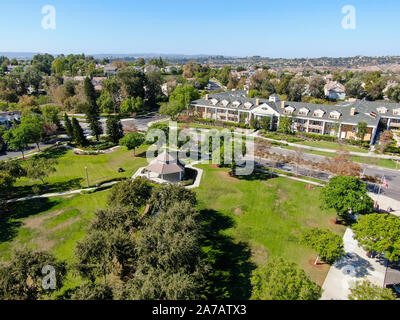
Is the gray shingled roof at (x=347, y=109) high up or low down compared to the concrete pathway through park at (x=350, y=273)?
up

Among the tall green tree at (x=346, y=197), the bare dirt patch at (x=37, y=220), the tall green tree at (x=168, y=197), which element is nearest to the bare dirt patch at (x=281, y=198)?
the tall green tree at (x=346, y=197)

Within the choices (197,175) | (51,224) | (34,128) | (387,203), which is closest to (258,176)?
(197,175)

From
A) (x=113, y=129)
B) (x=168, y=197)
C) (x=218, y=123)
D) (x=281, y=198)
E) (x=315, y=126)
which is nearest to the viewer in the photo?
(x=168, y=197)

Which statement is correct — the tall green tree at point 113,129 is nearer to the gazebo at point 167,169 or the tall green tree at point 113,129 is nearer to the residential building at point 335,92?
Answer: the gazebo at point 167,169

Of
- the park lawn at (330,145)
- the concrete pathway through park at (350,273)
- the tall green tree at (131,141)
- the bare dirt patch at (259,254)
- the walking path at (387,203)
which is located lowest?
the concrete pathway through park at (350,273)

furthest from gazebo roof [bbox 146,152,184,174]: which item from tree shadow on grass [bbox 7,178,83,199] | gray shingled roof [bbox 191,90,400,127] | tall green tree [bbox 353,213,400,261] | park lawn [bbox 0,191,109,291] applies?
gray shingled roof [bbox 191,90,400,127]

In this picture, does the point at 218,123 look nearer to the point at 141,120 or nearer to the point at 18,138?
the point at 141,120
